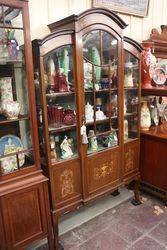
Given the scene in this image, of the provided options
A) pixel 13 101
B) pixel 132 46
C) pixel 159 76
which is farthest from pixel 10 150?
pixel 159 76

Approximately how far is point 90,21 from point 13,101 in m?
0.81

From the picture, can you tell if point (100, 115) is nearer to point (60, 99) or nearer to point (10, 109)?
point (60, 99)

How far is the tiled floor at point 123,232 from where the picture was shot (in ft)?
6.23

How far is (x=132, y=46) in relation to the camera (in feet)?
6.89

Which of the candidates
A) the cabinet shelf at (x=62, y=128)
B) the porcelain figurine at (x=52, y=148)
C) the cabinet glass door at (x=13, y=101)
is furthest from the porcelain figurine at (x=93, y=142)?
the cabinet glass door at (x=13, y=101)

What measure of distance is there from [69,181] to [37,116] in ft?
1.87

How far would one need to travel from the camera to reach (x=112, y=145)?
82.7 inches

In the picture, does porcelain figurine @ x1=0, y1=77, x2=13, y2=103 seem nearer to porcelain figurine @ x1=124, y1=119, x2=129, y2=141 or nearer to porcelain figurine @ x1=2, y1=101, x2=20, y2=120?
porcelain figurine @ x1=2, y1=101, x2=20, y2=120

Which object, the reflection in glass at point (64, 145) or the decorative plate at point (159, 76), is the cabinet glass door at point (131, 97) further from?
the reflection in glass at point (64, 145)

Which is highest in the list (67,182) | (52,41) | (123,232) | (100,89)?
(52,41)

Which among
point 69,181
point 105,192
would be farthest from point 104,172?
point 69,181

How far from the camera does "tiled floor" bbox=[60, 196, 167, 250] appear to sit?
1899 millimetres

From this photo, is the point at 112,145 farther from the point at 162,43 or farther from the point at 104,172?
the point at 162,43

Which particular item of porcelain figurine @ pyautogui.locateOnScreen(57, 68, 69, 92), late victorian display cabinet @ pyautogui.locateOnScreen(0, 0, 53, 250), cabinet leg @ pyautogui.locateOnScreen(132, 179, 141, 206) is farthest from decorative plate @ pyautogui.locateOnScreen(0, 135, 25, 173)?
cabinet leg @ pyautogui.locateOnScreen(132, 179, 141, 206)
